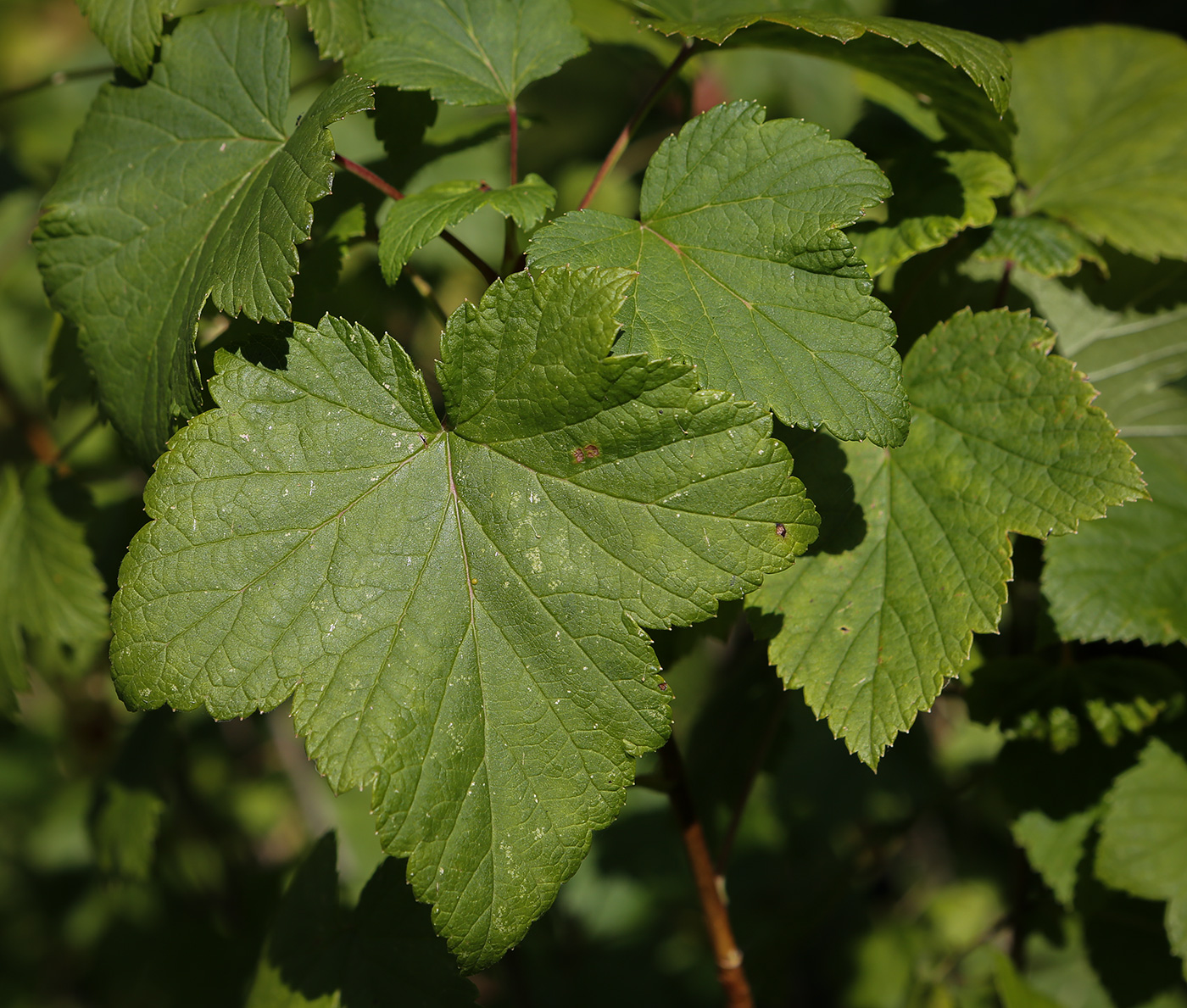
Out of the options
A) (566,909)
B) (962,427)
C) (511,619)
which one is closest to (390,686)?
(511,619)

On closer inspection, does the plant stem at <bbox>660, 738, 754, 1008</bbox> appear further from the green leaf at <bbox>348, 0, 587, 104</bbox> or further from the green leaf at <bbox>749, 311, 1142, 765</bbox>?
the green leaf at <bbox>348, 0, 587, 104</bbox>

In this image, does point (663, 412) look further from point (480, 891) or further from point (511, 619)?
point (480, 891)

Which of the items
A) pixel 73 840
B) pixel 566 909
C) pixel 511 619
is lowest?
pixel 566 909

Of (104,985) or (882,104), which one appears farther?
(104,985)

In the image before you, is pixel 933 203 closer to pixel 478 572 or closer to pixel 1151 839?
pixel 478 572

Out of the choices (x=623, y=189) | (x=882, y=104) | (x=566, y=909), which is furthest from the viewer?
(x=623, y=189)

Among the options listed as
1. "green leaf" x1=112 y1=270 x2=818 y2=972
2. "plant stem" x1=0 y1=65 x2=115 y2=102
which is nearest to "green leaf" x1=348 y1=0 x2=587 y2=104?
"green leaf" x1=112 y1=270 x2=818 y2=972

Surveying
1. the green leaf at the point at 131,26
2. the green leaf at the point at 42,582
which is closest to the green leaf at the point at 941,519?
the green leaf at the point at 131,26
